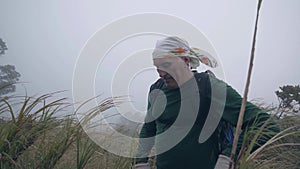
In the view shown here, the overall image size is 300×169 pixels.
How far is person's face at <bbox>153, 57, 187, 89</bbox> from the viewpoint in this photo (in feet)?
4.21

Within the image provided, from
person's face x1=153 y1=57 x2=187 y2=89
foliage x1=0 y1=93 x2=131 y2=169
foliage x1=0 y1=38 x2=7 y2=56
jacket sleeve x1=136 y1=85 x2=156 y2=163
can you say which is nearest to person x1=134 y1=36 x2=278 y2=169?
person's face x1=153 y1=57 x2=187 y2=89

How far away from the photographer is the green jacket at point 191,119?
3.79ft

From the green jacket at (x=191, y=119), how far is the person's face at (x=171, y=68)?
0.05 meters

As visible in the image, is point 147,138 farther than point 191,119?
Yes

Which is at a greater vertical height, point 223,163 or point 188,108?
point 188,108

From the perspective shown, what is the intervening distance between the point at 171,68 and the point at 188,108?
0.73ft

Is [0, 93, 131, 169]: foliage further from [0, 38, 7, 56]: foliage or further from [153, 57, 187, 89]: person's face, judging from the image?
[0, 38, 7, 56]: foliage

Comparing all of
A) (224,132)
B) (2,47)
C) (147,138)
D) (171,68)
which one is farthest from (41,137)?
(2,47)

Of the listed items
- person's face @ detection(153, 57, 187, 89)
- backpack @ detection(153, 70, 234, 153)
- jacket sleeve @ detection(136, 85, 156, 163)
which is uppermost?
person's face @ detection(153, 57, 187, 89)

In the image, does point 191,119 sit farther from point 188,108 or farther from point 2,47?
point 2,47

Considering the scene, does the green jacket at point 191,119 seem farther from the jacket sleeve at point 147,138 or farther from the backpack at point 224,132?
the jacket sleeve at point 147,138

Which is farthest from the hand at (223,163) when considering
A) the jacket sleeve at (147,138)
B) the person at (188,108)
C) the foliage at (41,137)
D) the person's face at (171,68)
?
the foliage at (41,137)

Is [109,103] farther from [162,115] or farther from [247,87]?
[247,87]

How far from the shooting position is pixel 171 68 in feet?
4.21
